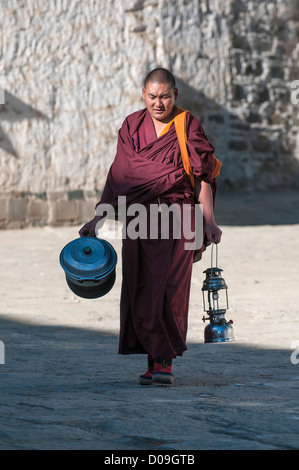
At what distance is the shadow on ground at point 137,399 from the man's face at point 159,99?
119cm

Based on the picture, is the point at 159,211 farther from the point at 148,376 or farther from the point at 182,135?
the point at 148,376

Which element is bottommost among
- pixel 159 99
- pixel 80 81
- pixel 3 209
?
pixel 159 99

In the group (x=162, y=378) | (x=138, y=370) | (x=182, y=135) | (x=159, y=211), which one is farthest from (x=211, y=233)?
(x=138, y=370)

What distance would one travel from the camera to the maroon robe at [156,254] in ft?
12.1

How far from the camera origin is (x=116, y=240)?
887cm

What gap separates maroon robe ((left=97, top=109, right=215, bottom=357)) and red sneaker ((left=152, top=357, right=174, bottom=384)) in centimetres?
5

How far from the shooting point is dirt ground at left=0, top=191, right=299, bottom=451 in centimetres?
265

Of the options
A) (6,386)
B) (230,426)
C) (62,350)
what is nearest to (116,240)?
(62,350)

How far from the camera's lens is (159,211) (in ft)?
12.4

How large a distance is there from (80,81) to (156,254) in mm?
6416

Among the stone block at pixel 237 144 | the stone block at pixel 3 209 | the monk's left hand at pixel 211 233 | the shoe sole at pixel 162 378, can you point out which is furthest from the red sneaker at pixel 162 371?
the stone block at pixel 237 144

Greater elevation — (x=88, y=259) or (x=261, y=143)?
(x=261, y=143)

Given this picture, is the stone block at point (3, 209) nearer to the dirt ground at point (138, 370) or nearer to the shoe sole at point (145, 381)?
the dirt ground at point (138, 370)

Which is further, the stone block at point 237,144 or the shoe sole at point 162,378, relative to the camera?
the stone block at point 237,144
